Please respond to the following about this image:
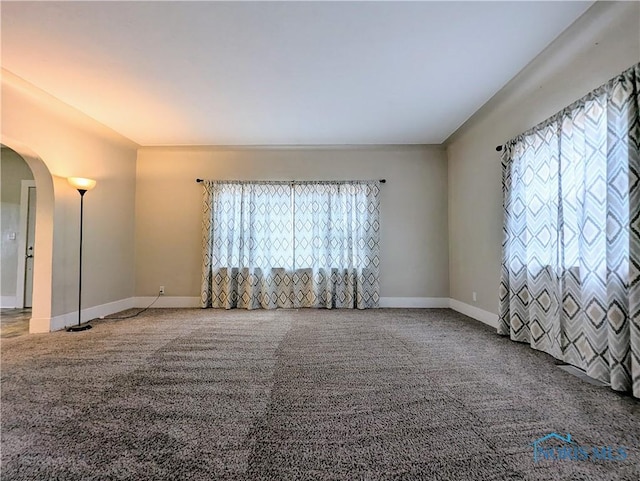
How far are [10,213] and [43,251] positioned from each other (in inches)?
93.6

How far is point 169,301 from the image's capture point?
490 cm

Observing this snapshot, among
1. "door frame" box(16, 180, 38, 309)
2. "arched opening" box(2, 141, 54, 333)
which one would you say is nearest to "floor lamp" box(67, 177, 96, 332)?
"arched opening" box(2, 141, 54, 333)

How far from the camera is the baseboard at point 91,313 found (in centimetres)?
354

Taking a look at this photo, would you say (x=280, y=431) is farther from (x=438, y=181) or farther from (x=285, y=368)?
(x=438, y=181)

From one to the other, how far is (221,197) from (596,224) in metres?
4.59

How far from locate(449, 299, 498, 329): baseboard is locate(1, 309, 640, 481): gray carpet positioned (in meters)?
0.63

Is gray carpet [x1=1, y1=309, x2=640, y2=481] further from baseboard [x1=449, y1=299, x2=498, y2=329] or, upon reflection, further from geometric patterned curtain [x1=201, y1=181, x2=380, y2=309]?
geometric patterned curtain [x1=201, y1=181, x2=380, y2=309]

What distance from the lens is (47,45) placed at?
7.72ft

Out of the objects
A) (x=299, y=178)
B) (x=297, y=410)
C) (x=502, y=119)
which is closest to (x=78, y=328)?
(x=297, y=410)

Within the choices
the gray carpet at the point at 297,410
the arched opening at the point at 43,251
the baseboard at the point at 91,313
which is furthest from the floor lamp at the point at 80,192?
the gray carpet at the point at 297,410

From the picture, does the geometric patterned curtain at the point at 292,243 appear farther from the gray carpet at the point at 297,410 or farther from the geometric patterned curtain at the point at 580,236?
the geometric patterned curtain at the point at 580,236

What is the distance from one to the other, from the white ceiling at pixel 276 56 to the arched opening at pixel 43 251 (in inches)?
38.0

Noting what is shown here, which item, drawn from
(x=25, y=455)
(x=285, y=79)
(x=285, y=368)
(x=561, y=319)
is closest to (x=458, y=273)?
(x=561, y=319)

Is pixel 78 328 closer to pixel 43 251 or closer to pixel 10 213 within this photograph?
pixel 43 251
